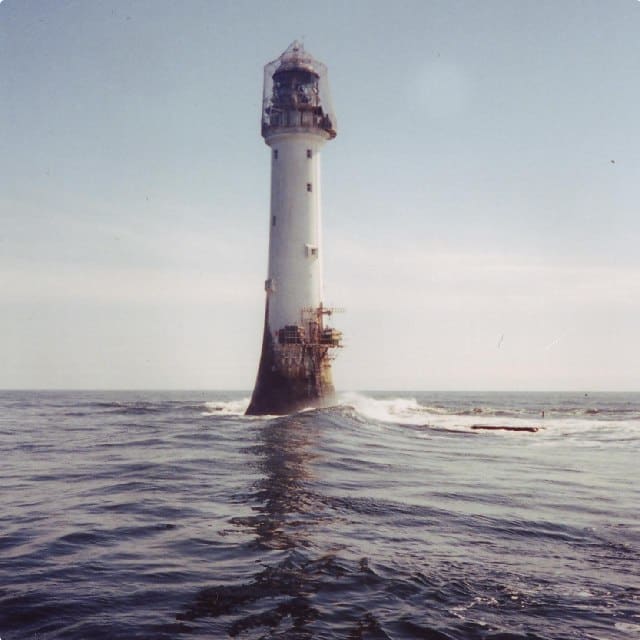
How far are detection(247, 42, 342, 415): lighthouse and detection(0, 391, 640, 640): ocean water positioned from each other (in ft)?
56.8

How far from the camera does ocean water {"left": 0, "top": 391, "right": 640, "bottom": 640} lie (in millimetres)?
7117

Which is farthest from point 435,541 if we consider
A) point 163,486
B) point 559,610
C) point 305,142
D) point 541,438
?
point 305,142

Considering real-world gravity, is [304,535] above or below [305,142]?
below

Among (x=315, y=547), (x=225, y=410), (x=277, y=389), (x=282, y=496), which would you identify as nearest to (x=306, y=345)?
(x=277, y=389)

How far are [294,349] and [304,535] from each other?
90.7 ft

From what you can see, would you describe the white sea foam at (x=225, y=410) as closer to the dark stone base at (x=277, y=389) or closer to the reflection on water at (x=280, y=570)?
the dark stone base at (x=277, y=389)

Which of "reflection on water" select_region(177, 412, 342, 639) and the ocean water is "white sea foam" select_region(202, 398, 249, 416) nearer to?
the ocean water

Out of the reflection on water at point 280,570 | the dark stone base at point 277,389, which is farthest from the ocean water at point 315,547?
the dark stone base at point 277,389

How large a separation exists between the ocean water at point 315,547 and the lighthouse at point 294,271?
1731cm

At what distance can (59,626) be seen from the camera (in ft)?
22.5

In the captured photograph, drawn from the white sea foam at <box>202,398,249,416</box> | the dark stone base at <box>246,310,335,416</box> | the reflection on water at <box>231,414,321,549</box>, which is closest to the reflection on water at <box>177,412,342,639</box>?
the reflection on water at <box>231,414,321,549</box>

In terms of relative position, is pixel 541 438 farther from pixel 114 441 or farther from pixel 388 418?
pixel 114 441

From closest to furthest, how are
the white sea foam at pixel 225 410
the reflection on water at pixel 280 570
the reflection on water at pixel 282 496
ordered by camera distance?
the reflection on water at pixel 280 570 → the reflection on water at pixel 282 496 → the white sea foam at pixel 225 410

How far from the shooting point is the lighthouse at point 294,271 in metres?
38.0
